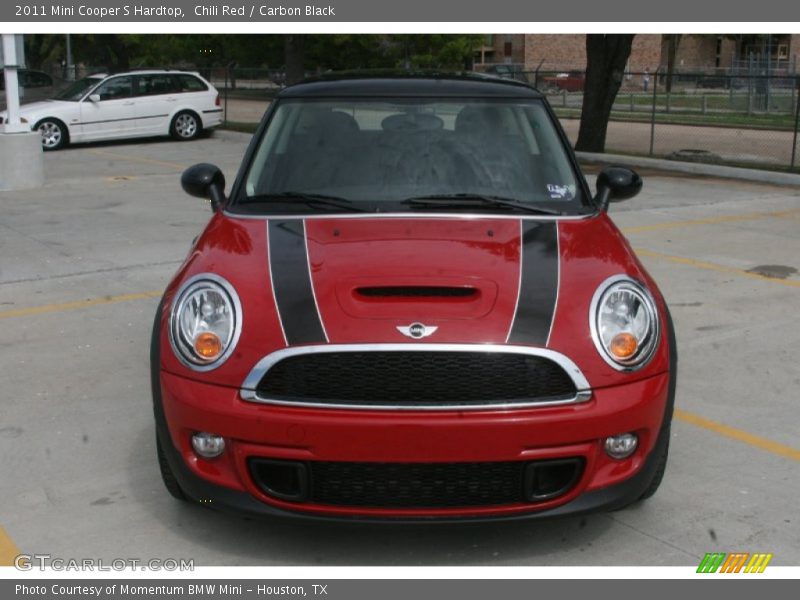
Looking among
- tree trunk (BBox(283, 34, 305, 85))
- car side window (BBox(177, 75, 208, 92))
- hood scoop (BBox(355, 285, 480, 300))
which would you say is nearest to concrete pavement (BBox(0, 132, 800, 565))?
hood scoop (BBox(355, 285, 480, 300))

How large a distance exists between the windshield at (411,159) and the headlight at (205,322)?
0.79 meters

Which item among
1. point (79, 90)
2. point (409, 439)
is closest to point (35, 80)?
point (79, 90)

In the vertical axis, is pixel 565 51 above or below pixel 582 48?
below

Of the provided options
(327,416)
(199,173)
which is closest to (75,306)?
(199,173)

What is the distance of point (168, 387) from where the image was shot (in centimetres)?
357

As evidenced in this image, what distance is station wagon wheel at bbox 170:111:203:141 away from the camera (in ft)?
70.6

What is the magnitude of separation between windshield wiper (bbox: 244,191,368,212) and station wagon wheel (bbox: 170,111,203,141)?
17.7 metres

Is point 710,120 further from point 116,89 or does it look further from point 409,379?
point 409,379

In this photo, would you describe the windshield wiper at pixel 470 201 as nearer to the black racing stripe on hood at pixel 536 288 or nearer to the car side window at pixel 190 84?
the black racing stripe on hood at pixel 536 288

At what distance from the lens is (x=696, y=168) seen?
53.5 ft

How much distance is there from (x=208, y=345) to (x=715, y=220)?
29.1ft

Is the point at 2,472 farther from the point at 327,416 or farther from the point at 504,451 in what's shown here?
the point at 504,451

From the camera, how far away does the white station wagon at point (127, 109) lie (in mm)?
19969

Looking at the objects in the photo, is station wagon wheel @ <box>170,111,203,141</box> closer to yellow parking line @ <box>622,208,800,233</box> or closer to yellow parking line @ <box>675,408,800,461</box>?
yellow parking line @ <box>622,208,800,233</box>
